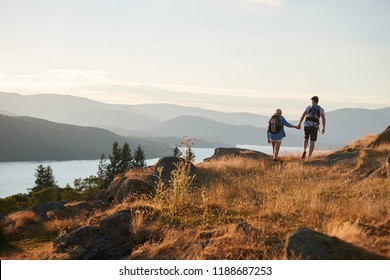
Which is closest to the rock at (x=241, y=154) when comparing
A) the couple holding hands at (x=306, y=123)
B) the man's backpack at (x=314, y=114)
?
the couple holding hands at (x=306, y=123)

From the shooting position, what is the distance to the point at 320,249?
4.57 meters

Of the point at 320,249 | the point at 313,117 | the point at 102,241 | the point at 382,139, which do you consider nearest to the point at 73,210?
the point at 102,241

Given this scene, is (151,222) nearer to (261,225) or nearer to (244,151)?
(261,225)

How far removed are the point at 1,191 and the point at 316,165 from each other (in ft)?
455

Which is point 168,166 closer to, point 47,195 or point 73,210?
point 73,210

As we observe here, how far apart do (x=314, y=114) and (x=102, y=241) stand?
11903 mm

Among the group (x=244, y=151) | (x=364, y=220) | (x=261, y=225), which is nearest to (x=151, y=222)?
(x=261, y=225)

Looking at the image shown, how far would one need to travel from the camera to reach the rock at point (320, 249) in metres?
4.52

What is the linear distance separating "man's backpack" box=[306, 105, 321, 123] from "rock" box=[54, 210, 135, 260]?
36.0ft

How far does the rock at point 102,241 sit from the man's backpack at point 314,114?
36.0ft

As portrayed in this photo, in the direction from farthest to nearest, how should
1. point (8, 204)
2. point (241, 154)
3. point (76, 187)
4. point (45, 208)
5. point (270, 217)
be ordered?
point (76, 187) → point (8, 204) → point (241, 154) → point (45, 208) → point (270, 217)

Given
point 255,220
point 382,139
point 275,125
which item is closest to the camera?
point 255,220

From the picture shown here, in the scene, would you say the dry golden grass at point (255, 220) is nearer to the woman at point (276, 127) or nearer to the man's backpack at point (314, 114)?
the man's backpack at point (314, 114)

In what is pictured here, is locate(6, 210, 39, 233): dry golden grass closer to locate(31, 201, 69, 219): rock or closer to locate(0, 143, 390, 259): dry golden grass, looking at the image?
locate(31, 201, 69, 219): rock
